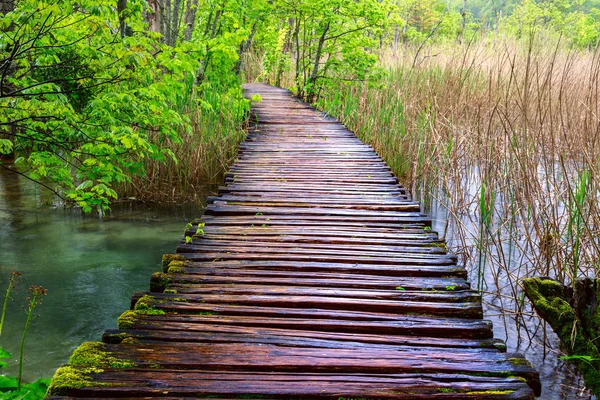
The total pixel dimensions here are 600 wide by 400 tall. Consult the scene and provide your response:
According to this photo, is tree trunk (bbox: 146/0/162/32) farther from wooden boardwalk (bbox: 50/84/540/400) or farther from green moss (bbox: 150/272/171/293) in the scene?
green moss (bbox: 150/272/171/293)

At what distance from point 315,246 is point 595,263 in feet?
4.84

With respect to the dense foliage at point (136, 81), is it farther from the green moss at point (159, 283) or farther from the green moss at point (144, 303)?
the green moss at point (144, 303)

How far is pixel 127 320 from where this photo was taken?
2.10 meters

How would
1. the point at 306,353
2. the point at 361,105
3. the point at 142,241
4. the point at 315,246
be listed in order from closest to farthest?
1. the point at 306,353
2. the point at 315,246
3. the point at 142,241
4. the point at 361,105

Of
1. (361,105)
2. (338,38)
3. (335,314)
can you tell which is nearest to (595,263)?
(335,314)

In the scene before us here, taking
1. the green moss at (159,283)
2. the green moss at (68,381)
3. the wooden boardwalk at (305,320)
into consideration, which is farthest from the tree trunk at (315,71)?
the green moss at (68,381)

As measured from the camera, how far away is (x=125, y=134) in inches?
140

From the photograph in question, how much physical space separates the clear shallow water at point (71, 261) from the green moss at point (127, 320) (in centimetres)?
119

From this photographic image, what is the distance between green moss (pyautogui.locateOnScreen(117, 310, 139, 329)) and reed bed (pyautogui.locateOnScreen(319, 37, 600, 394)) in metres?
1.89

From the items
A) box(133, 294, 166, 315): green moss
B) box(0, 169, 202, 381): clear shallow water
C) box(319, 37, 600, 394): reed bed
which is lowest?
box(0, 169, 202, 381): clear shallow water

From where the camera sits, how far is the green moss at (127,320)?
207cm

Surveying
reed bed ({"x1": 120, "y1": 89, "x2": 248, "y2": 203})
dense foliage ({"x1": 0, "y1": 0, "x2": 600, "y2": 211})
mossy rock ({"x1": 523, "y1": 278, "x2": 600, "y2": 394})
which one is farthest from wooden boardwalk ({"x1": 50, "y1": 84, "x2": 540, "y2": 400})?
reed bed ({"x1": 120, "y1": 89, "x2": 248, "y2": 203})

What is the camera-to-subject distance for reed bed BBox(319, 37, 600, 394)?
3.10 m

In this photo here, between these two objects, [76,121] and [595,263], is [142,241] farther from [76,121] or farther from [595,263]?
[595,263]
